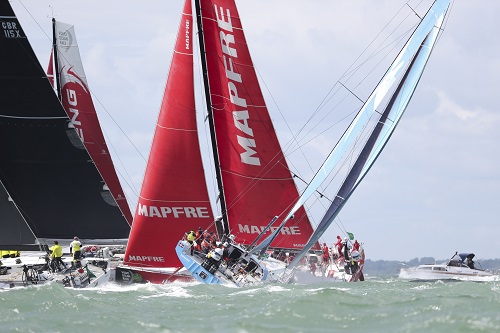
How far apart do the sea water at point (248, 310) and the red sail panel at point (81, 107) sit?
44.9 ft

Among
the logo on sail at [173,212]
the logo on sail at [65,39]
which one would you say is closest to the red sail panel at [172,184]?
the logo on sail at [173,212]

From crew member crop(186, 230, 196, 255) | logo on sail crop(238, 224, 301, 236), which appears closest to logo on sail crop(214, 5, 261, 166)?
logo on sail crop(238, 224, 301, 236)

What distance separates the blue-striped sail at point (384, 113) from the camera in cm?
3694

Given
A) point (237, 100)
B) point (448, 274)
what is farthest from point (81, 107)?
point (448, 274)

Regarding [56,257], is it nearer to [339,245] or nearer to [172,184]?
[172,184]

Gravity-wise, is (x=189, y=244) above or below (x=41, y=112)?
below

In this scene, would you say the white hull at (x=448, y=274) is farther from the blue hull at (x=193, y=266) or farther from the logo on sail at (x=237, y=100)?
the blue hull at (x=193, y=266)

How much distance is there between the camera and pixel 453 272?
49.7 metres

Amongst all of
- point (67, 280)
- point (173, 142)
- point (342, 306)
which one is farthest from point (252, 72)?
point (342, 306)

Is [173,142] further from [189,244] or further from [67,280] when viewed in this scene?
[67,280]

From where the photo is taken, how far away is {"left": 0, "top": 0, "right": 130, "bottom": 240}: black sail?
37.9m

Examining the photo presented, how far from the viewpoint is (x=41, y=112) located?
3853 cm

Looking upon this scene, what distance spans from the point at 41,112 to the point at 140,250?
16.6 ft

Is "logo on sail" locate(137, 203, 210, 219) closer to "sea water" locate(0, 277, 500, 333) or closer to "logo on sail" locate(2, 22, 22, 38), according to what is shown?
"sea water" locate(0, 277, 500, 333)
